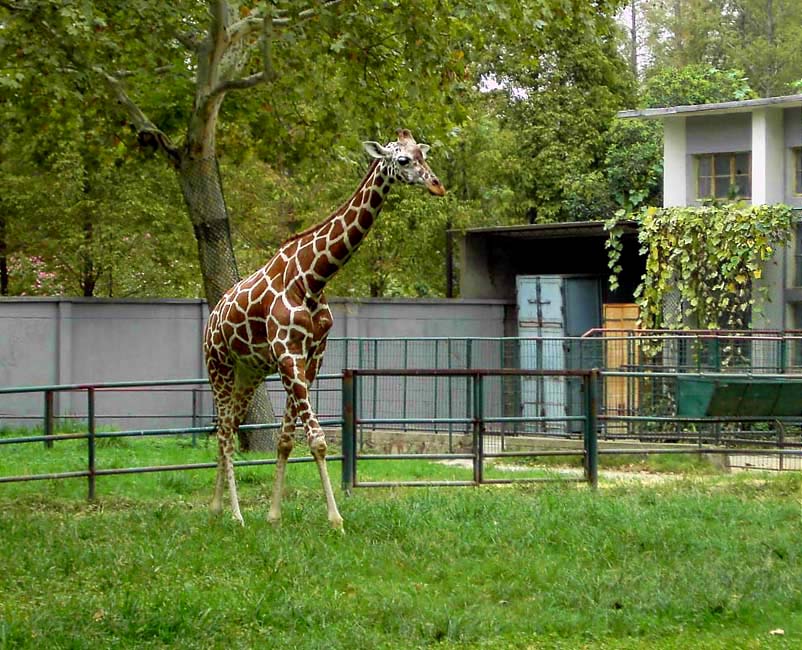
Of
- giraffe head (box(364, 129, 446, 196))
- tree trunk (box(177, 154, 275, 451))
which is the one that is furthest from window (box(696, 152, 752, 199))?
giraffe head (box(364, 129, 446, 196))

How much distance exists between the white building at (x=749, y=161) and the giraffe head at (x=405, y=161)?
17.5 m

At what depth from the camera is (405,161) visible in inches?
436

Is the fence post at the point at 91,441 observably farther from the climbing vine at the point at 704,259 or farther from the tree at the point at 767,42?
the tree at the point at 767,42

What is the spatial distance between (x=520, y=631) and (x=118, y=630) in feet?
7.47

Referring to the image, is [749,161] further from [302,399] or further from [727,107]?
[302,399]

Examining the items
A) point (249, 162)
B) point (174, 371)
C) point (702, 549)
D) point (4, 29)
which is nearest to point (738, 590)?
point (702, 549)

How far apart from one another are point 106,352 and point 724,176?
43.3 ft

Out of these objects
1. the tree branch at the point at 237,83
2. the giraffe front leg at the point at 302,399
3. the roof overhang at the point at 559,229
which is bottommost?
the giraffe front leg at the point at 302,399

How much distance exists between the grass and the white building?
48.9 feet

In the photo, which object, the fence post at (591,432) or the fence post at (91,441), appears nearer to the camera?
the fence post at (91,441)

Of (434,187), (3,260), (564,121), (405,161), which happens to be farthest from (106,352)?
(564,121)

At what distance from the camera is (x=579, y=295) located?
30875 millimetres

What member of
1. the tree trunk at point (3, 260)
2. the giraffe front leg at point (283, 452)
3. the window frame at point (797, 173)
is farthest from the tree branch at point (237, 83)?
the window frame at point (797, 173)

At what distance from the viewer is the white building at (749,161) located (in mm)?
27500
